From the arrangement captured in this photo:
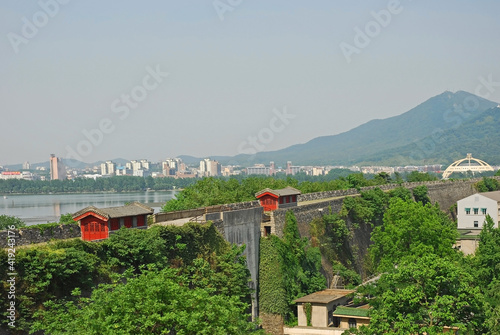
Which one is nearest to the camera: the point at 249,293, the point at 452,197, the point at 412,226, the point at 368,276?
the point at 249,293

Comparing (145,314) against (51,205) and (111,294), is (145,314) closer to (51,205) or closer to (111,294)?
(111,294)

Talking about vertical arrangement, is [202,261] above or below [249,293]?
above

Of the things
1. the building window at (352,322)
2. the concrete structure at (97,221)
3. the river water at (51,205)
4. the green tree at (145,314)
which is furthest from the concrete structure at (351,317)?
the river water at (51,205)

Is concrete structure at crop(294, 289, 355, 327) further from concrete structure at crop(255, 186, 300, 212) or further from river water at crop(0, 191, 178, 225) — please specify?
river water at crop(0, 191, 178, 225)

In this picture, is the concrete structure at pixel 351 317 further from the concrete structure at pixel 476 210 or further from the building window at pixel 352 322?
the concrete structure at pixel 476 210

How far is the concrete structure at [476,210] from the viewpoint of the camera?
183 feet

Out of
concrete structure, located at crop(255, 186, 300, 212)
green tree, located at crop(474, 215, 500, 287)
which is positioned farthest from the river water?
green tree, located at crop(474, 215, 500, 287)

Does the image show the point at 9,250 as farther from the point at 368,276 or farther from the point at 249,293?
the point at 368,276

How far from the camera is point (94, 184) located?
189750 millimetres

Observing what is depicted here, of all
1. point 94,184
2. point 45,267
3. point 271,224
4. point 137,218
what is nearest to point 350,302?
point 271,224

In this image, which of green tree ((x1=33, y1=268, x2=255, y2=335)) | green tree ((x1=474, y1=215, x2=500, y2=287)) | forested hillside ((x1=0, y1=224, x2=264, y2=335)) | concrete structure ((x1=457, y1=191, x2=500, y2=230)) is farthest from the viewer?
Result: concrete structure ((x1=457, y1=191, x2=500, y2=230))

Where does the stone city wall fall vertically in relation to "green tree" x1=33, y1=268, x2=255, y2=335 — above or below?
above

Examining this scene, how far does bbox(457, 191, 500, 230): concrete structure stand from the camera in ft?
183

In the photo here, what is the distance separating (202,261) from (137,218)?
8.85 ft
